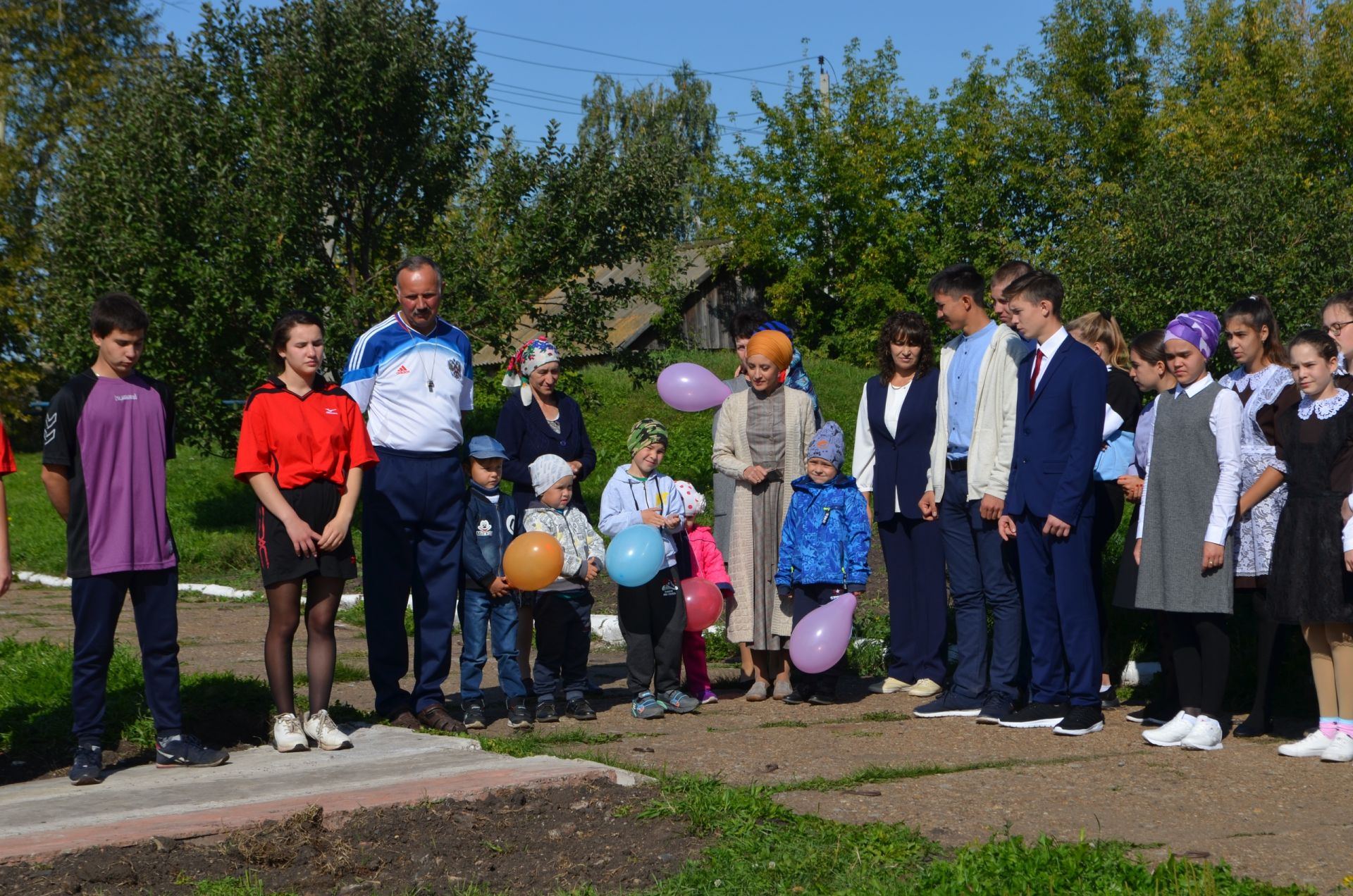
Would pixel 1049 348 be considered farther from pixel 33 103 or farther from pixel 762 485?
pixel 33 103

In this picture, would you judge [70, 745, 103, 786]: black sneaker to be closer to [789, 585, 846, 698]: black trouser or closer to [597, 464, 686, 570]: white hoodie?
[597, 464, 686, 570]: white hoodie

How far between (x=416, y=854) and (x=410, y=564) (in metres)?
2.62

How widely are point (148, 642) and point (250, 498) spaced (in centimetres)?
1739

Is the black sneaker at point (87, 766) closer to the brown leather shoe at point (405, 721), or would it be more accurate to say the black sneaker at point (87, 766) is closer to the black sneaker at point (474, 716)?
the brown leather shoe at point (405, 721)

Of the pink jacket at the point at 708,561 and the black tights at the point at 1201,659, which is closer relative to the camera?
the black tights at the point at 1201,659

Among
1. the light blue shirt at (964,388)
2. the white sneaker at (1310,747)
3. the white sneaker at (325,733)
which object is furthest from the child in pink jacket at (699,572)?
the white sneaker at (1310,747)

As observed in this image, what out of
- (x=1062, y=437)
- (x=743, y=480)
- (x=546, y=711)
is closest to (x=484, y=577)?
(x=546, y=711)

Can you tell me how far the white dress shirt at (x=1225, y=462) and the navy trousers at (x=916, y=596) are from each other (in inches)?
66.9

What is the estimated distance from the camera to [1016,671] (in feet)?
22.6

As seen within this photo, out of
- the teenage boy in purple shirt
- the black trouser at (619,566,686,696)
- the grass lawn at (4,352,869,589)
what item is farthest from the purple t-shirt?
the grass lawn at (4,352,869,589)

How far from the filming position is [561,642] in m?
6.99

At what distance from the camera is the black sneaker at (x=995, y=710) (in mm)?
6691

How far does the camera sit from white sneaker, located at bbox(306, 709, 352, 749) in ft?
18.7

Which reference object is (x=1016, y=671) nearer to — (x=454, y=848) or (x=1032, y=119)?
(x=454, y=848)
